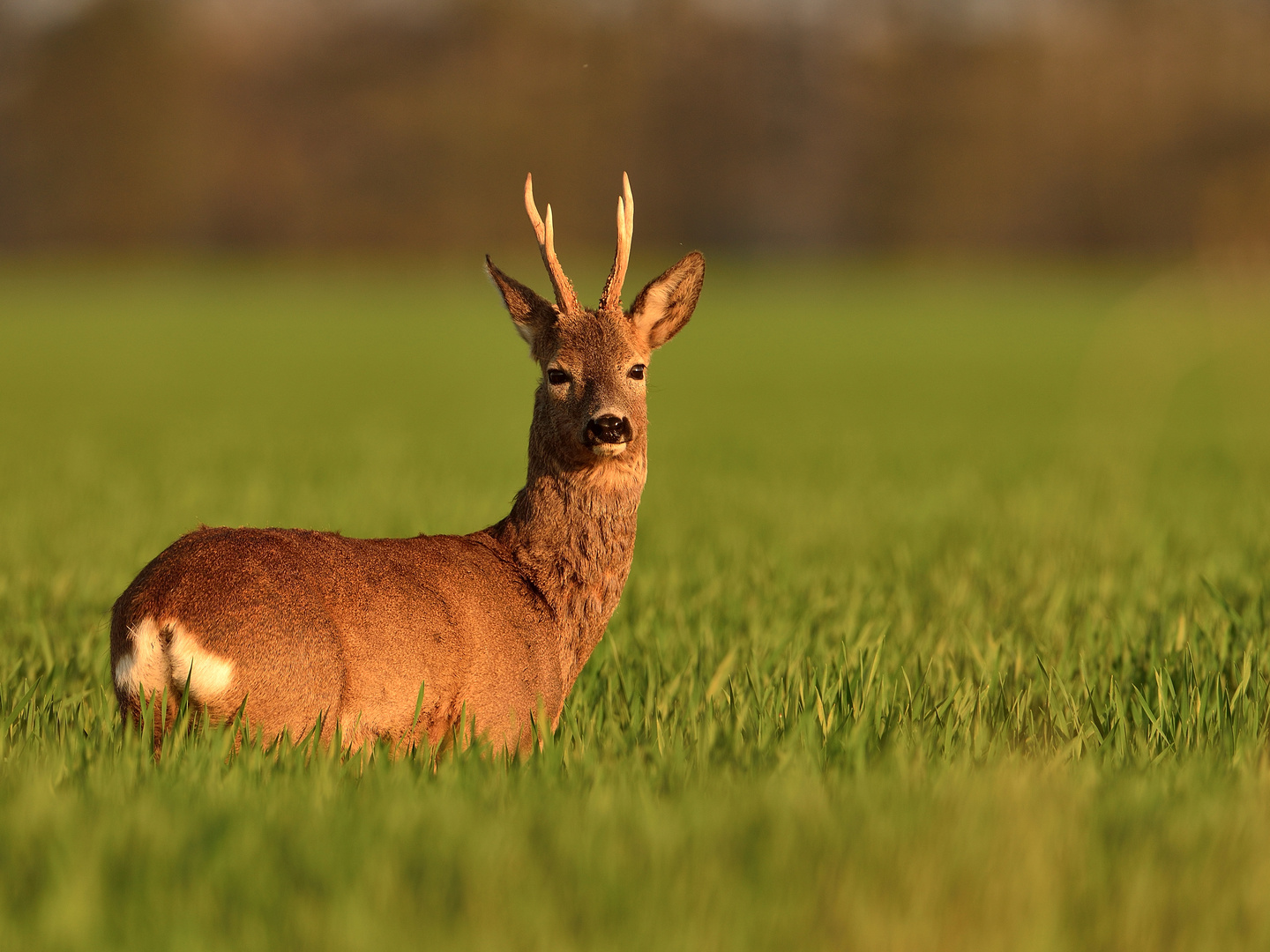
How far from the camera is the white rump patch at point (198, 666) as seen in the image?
372 cm

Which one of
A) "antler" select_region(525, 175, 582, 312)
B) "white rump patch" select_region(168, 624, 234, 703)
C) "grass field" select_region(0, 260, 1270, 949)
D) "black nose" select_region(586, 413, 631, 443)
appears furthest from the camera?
"antler" select_region(525, 175, 582, 312)

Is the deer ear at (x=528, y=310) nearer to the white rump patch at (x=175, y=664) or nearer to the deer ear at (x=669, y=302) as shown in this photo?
the deer ear at (x=669, y=302)

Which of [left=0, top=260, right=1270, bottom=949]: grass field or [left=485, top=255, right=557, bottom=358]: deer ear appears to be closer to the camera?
[left=0, top=260, right=1270, bottom=949]: grass field

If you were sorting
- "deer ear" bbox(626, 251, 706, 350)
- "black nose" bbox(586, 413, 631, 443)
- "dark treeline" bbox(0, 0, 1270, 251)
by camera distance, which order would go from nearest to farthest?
1. "black nose" bbox(586, 413, 631, 443)
2. "deer ear" bbox(626, 251, 706, 350)
3. "dark treeline" bbox(0, 0, 1270, 251)

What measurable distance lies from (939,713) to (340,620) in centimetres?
191

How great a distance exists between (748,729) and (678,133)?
76017 millimetres

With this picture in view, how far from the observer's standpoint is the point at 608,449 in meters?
4.87

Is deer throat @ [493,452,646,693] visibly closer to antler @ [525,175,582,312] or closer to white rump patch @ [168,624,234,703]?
antler @ [525,175,582,312]

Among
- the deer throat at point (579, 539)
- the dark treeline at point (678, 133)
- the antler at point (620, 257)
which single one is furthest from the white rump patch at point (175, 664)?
the dark treeline at point (678, 133)

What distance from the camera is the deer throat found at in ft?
16.1

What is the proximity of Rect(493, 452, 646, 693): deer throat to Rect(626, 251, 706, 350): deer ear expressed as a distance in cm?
54

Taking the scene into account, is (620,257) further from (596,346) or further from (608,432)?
(608,432)

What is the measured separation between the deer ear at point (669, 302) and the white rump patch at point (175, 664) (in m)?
2.24

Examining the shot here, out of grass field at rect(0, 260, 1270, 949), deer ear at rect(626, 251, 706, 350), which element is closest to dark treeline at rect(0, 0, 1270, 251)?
grass field at rect(0, 260, 1270, 949)
